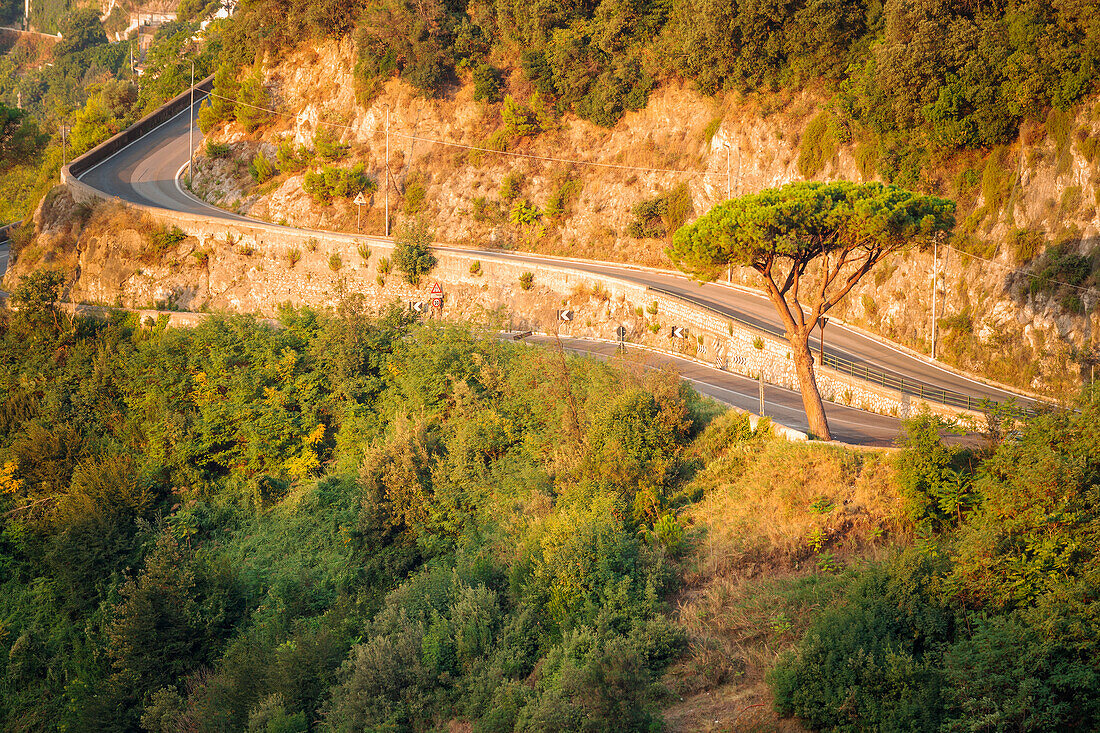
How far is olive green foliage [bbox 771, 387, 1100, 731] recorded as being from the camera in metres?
13.9

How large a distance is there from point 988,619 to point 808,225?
31.1 ft

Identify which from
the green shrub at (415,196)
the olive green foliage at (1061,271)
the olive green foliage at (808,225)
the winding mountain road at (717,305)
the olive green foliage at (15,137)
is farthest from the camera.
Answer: the olive green foliage at (15,137)

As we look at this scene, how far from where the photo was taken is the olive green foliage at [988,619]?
45.5 ft

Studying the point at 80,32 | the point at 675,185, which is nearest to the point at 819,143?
the point at 675,185

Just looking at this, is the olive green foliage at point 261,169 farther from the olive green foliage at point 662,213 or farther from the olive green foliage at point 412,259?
the olive green foliage at point 662,213

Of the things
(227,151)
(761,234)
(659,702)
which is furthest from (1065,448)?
(227,151)

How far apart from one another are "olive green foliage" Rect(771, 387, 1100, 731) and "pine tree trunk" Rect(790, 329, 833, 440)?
3358mm

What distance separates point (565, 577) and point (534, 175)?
35.6 metres

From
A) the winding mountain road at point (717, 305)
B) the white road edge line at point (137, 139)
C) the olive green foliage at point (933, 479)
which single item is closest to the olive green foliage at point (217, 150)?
the winding mountain road at point (717, 305)

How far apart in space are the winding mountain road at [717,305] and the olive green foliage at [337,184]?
442 cm

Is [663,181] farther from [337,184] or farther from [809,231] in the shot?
[809,231]

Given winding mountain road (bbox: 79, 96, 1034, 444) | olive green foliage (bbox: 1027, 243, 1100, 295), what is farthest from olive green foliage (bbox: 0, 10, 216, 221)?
olive green foliage (bbox: 1027, 243, 1100, 295)

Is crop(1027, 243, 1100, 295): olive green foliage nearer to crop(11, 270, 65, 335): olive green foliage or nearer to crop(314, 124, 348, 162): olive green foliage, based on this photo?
crop(11, 270, 65, 335): olive green foliage

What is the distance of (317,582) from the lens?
22891mm
